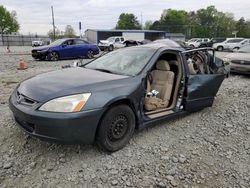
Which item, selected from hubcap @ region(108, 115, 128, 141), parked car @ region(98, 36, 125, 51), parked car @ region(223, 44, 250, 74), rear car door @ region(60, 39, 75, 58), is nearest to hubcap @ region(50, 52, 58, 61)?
rear car door @ region(60, 39, 75, 58)

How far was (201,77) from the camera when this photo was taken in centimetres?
481

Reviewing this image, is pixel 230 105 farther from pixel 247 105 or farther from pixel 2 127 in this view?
pixel 2 127

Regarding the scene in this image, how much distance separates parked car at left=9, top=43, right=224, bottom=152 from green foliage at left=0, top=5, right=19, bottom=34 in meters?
79.7

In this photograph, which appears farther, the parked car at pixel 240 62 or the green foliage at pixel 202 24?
the green foliage at pixel 202 24

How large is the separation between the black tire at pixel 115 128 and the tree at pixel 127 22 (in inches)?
3349

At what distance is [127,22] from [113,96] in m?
88.5

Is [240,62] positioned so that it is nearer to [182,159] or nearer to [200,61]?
[200,61]

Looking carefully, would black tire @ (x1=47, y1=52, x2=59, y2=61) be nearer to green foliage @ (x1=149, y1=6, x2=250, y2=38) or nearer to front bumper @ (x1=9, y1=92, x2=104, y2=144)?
front bumper @ (x1=9, y1=92, x2=104, y2=144)

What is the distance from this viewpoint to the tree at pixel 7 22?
A: 242 feet

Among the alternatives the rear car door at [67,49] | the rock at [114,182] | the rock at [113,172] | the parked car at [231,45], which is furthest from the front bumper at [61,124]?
the parked car at [231,45]

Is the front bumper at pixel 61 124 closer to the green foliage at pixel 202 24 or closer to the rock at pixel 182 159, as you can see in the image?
the rock at pixel 182 159

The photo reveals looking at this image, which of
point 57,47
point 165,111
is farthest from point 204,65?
point 57,47

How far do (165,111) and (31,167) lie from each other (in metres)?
2.24

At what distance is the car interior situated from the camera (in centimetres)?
425
